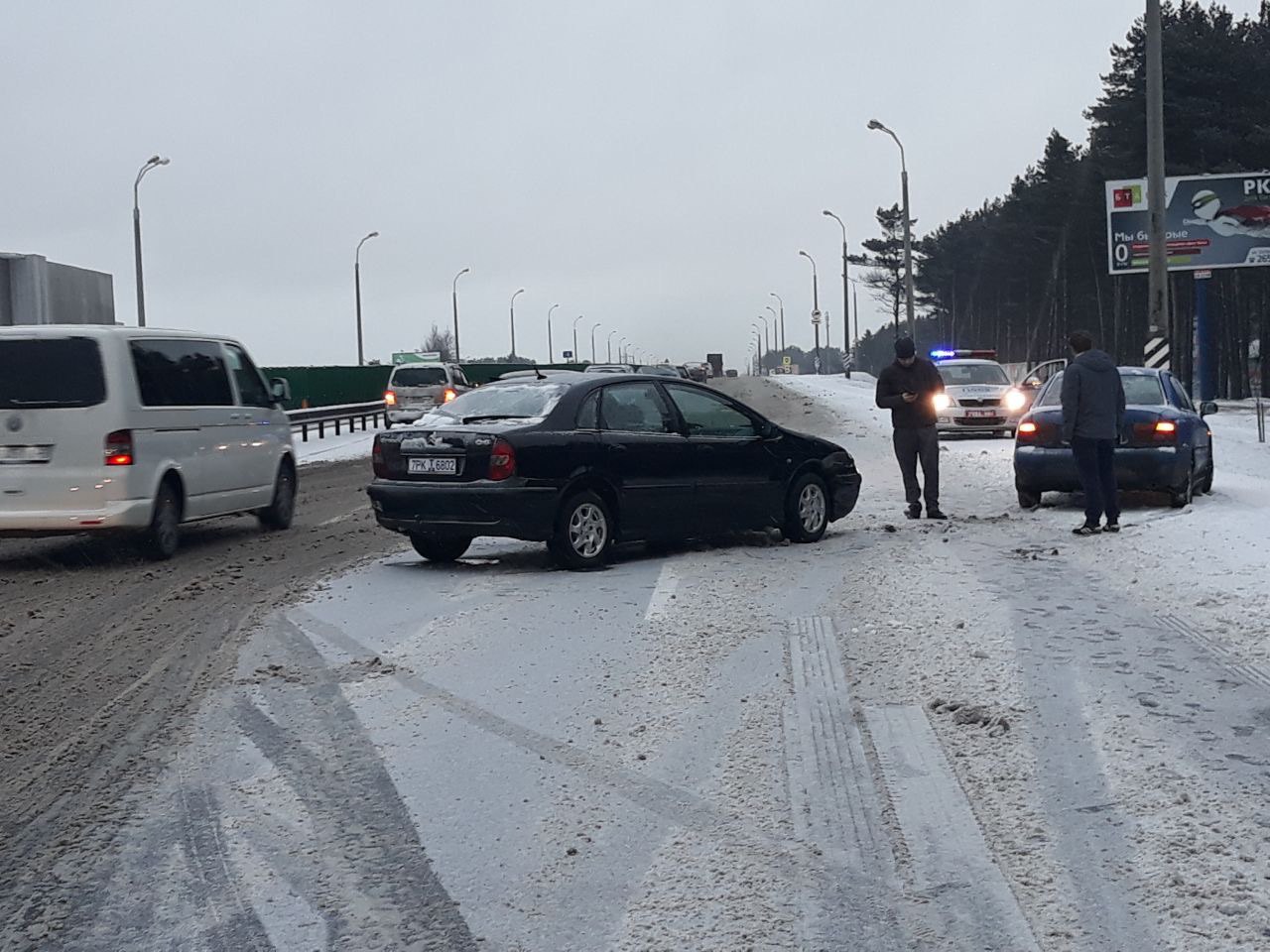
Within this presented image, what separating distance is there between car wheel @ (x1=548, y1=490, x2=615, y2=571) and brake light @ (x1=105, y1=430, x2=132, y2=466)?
349 cm

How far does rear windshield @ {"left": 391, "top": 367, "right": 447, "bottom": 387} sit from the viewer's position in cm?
3844

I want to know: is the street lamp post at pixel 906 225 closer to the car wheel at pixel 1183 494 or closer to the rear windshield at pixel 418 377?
the rear windshield at pixel 418 377

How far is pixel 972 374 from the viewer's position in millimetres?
30531

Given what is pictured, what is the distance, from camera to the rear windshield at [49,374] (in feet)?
40.1

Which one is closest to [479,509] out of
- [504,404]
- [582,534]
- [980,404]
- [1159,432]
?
[582,534]

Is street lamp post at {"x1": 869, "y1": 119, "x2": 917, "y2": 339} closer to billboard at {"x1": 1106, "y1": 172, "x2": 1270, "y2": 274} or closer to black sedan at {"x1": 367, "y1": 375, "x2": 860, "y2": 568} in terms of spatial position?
billboard at {"x1": 1106, "y1": 172, "x2": 1270, "y2": 274}

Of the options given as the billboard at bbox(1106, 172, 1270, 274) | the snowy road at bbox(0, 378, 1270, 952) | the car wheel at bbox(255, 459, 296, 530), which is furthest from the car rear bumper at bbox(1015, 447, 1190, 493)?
the billboard at bbox(1106, 172, 1270, 274)

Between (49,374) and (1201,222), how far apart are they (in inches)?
1496

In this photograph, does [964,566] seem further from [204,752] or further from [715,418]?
[204,752]

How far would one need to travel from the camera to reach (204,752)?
6.22 m

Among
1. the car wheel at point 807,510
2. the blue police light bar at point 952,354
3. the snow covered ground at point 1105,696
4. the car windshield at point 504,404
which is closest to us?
the snow covered ground at point 1105,696

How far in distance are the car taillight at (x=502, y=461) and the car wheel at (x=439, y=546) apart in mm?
1084

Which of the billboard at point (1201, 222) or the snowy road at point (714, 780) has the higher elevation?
the billboard at point (1201, 222)

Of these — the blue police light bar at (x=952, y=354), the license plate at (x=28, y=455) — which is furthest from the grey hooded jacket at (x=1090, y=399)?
the blue police light bar at (x=952, y=354)
